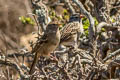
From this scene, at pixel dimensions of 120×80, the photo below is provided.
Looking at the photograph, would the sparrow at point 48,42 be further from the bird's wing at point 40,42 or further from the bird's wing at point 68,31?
the bird's wing at point 68,31

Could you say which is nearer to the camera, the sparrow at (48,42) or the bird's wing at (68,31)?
the sparrow at (48,42)

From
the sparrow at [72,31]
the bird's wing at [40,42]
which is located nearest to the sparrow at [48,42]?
the bird's wing at [40,42]

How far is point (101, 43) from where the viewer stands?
7371 millimetres

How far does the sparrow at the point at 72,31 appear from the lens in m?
7.84

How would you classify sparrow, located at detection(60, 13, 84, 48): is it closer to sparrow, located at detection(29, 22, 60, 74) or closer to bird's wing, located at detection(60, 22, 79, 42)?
bird's wing, located at detection(60, 22, 79, 42)

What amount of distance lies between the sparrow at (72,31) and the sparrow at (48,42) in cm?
100

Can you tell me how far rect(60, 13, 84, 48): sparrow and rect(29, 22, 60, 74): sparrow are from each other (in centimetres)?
100

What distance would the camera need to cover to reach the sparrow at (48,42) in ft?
21.7

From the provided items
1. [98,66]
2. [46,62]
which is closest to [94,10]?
[46,62]

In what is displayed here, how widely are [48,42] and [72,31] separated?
55.9 inches

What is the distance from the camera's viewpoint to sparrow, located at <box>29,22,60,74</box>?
21.7 feet

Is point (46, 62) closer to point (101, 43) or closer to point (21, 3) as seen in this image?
point (101, 43)

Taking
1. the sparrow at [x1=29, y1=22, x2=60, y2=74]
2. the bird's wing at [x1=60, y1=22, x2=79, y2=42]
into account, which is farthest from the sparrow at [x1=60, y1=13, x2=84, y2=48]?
the sparrow at [x1=29, y1=22, x2=60, y2=74]

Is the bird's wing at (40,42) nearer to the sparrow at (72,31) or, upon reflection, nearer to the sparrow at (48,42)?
the sparrow at (48,42)
